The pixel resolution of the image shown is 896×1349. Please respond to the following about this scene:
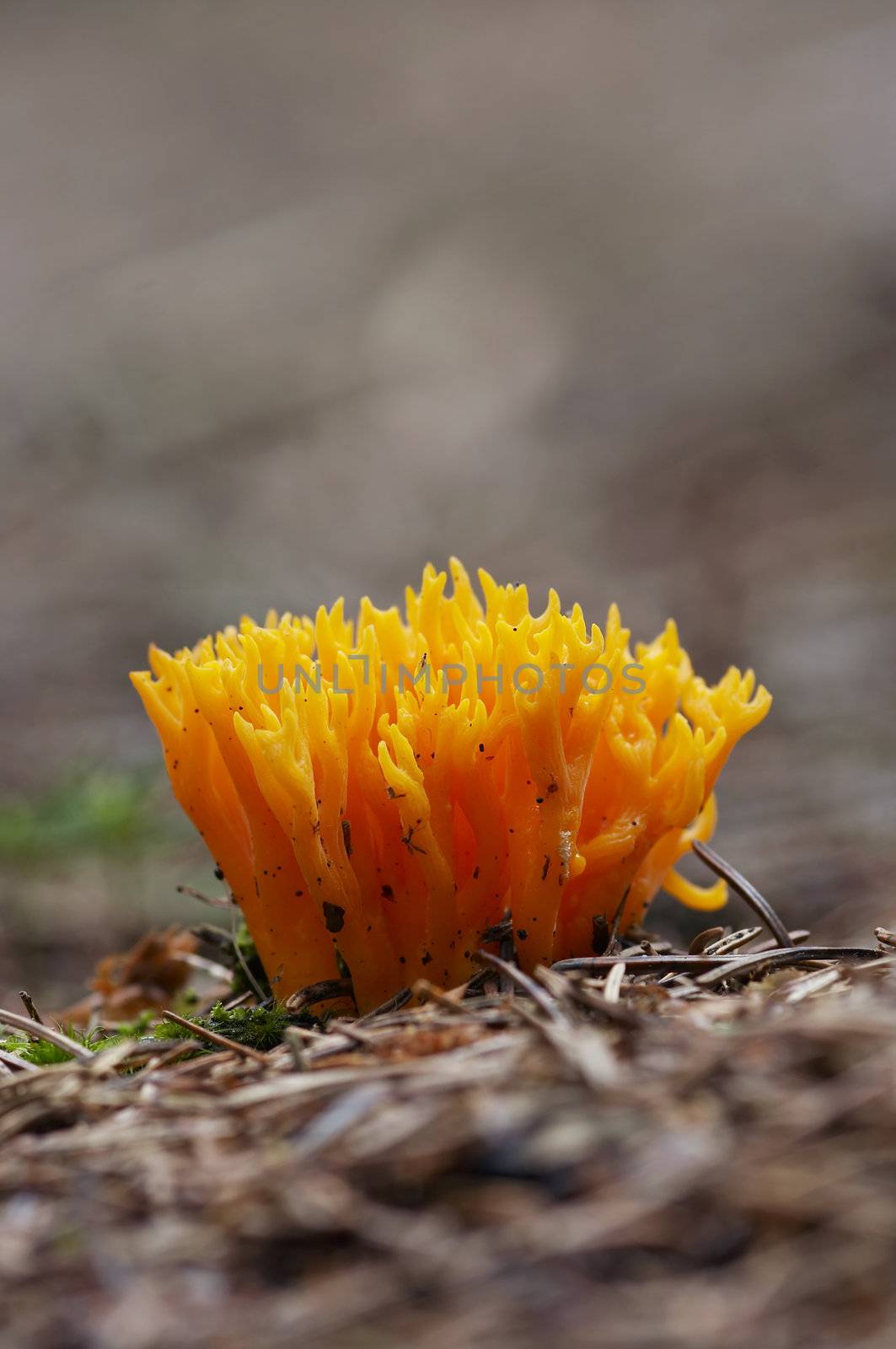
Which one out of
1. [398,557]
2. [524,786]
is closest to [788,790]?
[524,786]

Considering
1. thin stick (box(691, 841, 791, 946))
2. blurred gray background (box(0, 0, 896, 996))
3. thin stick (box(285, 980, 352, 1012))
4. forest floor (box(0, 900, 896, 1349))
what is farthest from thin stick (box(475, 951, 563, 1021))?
blurred gray background (box(0, 0, 896, 996))

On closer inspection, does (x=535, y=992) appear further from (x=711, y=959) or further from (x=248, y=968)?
(x=248, y=968)

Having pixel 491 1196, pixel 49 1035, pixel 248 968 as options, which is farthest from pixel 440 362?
pixel 491 1196

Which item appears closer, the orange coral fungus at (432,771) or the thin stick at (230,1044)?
the thin stick at (230,1044)

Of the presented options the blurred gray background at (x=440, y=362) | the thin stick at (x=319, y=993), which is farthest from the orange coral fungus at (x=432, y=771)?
the blurred gray background at (x=440, y=362)

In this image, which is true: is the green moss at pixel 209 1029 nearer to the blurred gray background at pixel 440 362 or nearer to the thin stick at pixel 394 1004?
the thin stick at pixel 394 1004
